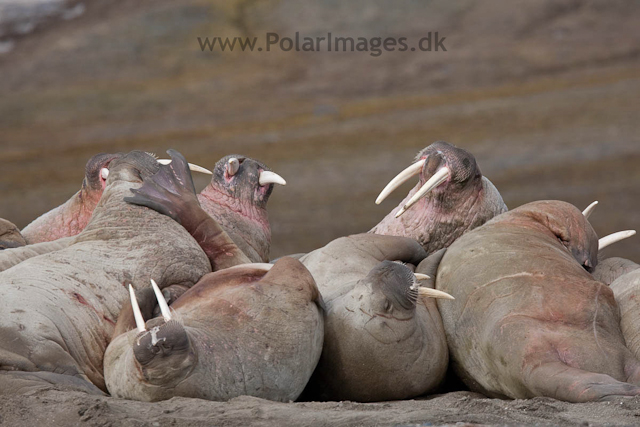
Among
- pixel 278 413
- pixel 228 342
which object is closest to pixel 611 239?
pixel 228 342

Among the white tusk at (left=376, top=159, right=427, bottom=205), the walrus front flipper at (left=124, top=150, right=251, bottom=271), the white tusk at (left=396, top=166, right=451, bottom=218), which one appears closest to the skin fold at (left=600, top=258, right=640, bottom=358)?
the white tusk at (left=396, top=166, right=451, bottom=218)

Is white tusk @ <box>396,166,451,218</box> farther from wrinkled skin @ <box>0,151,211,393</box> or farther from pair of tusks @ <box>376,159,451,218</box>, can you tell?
wrinkled skin @ <box>0,151,211,393</box>

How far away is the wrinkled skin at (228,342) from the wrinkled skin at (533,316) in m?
0.82

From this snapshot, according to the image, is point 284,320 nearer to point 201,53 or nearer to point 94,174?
point 94,174

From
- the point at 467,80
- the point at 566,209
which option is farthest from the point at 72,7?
the point at 566,209

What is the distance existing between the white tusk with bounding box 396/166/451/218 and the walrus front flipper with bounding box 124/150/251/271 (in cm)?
98

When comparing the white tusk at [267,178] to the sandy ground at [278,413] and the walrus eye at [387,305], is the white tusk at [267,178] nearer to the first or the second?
the walrus eye at [387,305]

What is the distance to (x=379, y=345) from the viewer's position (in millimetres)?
4465

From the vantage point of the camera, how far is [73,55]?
1123 inches

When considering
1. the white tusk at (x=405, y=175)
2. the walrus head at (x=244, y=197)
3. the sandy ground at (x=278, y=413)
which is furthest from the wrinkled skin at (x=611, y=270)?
the walrus head at (x=244, y=197)

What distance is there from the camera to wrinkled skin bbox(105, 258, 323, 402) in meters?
3.84

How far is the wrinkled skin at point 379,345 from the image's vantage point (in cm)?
445

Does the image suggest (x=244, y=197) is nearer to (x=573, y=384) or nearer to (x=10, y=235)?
(x=10, y=235)

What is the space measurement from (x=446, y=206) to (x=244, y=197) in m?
1.43
